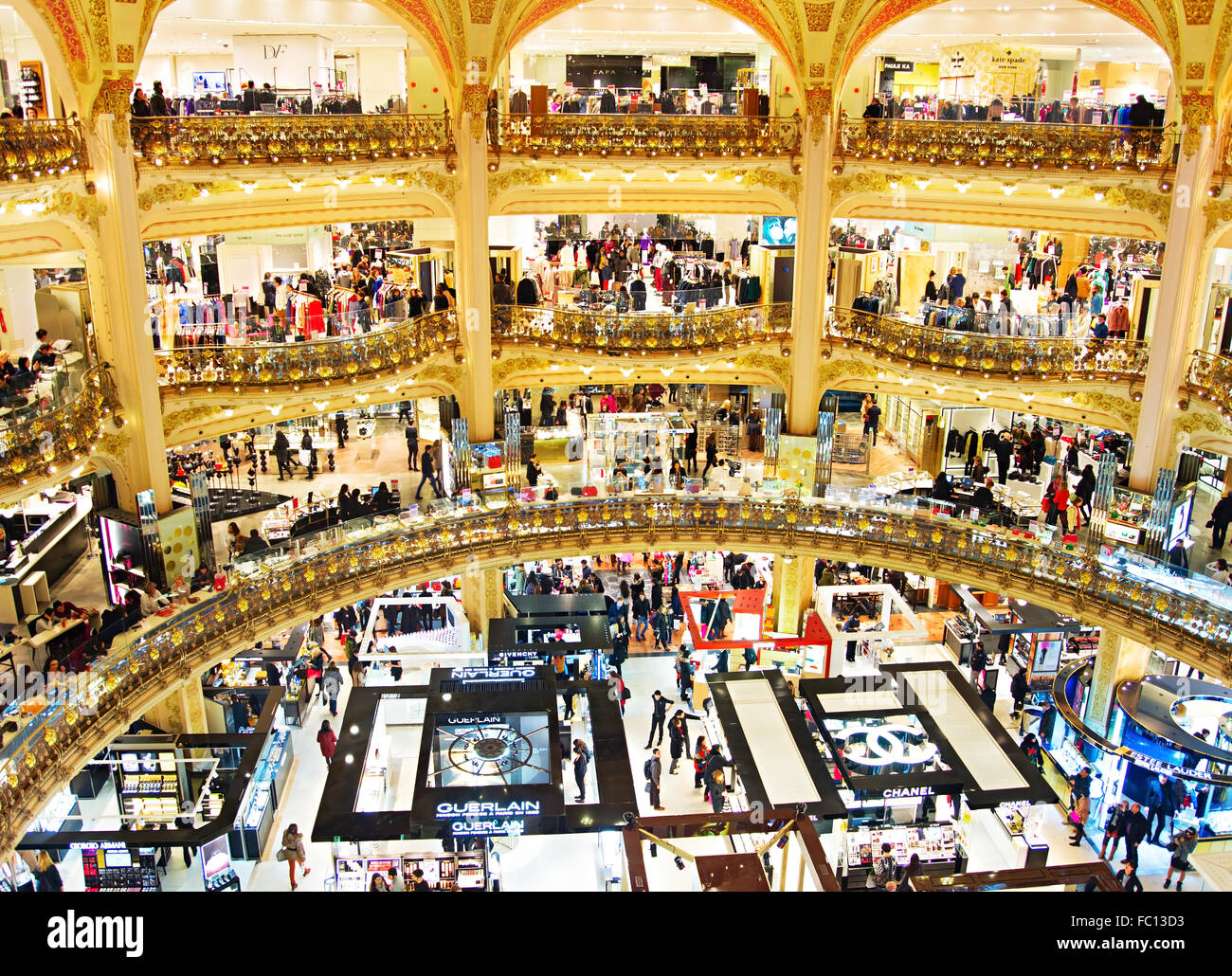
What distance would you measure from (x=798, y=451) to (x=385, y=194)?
494 inches

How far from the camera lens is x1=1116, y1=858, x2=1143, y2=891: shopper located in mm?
19500

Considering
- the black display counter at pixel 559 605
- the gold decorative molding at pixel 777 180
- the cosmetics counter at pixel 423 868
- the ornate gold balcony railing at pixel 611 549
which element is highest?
the gold decorative molding at pixel 777 180

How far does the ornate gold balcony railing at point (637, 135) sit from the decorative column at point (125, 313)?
861cm

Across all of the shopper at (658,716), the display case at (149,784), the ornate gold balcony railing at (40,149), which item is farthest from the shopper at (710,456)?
the ornate gold balcony railing at (40,149)

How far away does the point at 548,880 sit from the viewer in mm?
20750

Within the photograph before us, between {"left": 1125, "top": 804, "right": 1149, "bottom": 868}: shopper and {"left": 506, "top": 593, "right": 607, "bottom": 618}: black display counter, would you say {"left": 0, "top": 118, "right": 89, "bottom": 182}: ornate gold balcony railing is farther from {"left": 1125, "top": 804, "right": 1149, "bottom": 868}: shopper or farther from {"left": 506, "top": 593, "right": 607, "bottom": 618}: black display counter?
{"left": 1125, "top": 804, "right": 1149, "bottom": 868}: shopper

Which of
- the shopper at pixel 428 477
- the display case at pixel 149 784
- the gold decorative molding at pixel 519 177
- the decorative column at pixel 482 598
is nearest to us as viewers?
the display case at pixel 149 784

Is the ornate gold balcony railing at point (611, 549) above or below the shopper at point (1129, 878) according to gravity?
above

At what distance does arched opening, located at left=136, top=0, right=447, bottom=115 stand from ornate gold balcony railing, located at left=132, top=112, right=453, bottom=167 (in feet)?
5.29

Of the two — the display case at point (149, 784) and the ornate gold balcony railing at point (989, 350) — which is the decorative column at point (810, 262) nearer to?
the ornate gold balcony railing at point (989, 350)

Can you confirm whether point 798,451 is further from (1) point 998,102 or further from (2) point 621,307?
(1) point 998,102

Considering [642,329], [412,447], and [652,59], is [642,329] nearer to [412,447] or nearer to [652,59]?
[412,447]

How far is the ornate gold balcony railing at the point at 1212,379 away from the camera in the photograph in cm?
2439

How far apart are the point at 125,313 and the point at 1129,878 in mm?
22196
